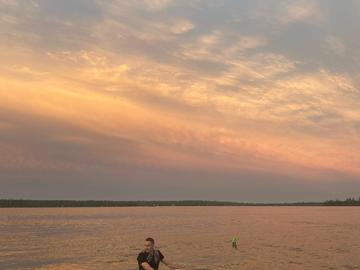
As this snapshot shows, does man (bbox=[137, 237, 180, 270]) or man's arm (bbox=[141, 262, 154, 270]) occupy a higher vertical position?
man (bbox=[137, 237, 180, 270])

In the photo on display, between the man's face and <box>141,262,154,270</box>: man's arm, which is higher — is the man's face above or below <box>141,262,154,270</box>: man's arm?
above

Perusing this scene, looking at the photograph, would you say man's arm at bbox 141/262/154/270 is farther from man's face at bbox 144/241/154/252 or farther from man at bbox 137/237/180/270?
man's face at bbox 144/241/154/252

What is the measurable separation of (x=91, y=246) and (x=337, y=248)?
26.9 metres

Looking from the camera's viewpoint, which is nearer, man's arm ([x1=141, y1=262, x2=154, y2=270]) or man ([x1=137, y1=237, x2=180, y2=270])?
man's arm ([x1=141, y1=262, x2=154, y2=270])

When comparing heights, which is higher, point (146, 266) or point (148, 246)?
point (148, 246)

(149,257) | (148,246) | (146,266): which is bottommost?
(146,266)

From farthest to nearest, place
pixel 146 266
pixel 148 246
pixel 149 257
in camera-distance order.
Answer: pixel 149 257 → pixel 148 246 → pixel 146 266

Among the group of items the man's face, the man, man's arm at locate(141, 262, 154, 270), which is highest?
the man's face

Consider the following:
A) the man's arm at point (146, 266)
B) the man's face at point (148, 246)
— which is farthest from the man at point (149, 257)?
the man's arm at point (146, 266)

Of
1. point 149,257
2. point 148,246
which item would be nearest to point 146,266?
point 149,257

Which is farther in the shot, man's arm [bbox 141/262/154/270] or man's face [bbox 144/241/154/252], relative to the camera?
man's face [bbox 144/241/154/252]

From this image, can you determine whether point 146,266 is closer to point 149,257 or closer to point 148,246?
point 149,257

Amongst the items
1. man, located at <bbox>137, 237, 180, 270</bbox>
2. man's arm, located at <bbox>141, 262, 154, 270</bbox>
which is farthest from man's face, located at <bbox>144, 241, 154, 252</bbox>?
man's arm, located at <bbox>141, 262, 154, 270</bbox>

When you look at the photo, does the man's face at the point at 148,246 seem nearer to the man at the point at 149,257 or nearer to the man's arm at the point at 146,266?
the man at the point at 149,257
